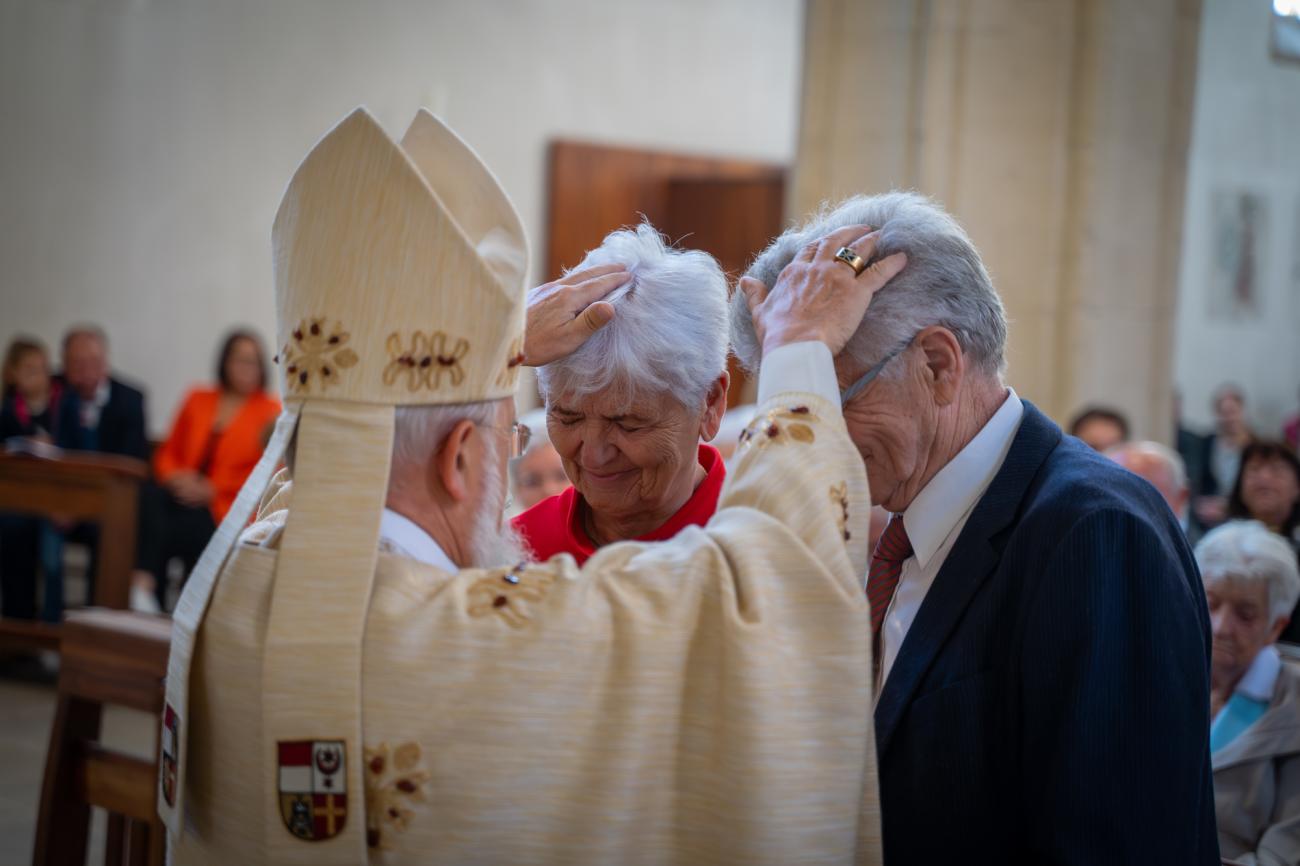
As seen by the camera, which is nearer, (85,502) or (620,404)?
(620,404)

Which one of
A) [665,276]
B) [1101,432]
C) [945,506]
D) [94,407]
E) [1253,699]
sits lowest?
[1253,699]

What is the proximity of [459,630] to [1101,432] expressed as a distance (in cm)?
450

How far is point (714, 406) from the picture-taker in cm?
235

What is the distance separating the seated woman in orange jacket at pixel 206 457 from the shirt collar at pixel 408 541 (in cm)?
659

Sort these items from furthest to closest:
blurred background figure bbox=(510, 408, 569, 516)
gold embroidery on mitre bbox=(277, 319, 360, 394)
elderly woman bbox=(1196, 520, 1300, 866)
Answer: blurred background figure bbox=(510, 408, 569, 516), elderly woman bbox=(1196, 520, 1300, 866), gold embroidery on mitre bbox=(277, 319, 360, 394)

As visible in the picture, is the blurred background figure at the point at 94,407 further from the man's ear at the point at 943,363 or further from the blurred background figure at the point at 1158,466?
the man's ear at the point at 943,363

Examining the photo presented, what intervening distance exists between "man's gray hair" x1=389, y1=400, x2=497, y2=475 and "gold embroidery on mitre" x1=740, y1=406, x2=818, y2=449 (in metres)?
0.34

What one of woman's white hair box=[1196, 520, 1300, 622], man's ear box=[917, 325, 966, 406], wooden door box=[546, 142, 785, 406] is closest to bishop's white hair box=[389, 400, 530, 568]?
man's ear box=[917, 325, 966, 406]

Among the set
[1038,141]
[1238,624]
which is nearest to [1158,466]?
[1038,141]

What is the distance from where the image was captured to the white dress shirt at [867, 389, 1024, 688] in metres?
1.86

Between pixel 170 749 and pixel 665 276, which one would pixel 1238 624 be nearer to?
pixel 665 276

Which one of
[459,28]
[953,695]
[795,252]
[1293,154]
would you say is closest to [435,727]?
[953,695]

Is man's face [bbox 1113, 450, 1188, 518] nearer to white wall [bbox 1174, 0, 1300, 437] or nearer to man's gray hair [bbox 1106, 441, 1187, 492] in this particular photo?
man's gray hair [bbox 1106, 441, 1187, 492]

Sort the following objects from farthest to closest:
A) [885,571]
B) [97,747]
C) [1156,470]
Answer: [1156,470]
[97,747]
[885,571]
